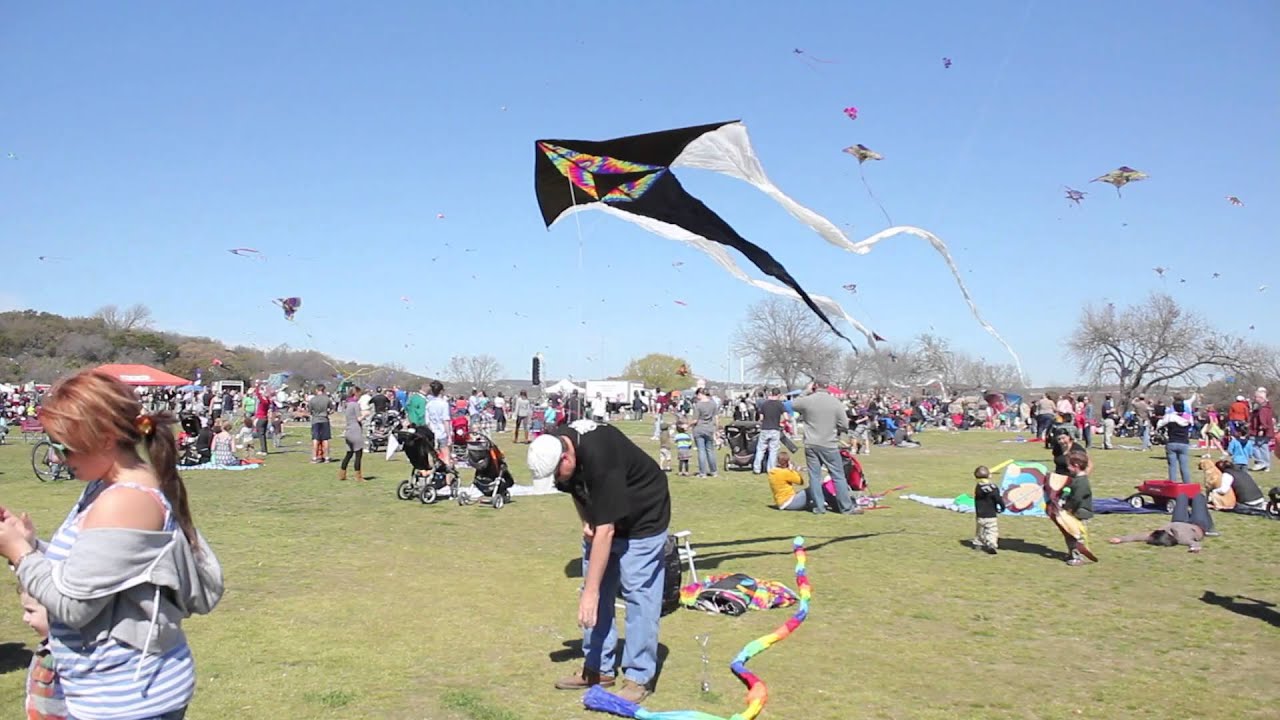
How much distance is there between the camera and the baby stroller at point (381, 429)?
842 inches

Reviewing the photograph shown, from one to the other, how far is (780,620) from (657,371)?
9805 centimetres

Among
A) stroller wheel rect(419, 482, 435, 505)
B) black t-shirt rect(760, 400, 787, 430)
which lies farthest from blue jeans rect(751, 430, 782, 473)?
stroller wheel rect(419, 482, 435, 505)

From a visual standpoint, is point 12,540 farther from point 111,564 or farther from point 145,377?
point 145,377

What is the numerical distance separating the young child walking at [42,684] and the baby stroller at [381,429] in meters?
18.7

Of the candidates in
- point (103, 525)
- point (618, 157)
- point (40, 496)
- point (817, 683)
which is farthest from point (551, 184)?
point (40, 496)

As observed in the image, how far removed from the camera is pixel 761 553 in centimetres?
910

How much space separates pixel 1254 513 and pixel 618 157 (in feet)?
33.3

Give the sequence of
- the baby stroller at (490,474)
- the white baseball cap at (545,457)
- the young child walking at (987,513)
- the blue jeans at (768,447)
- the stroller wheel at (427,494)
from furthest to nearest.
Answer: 1. the blue jeans at (768,447)
2. the stroller wheel at (427,494)
3. the baby stroller at (490,474)
4. the young child walking at (987,513)
5. the white baseball cap at (545,457)

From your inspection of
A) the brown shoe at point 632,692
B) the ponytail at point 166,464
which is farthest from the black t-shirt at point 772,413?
the ponytail at point 166,464

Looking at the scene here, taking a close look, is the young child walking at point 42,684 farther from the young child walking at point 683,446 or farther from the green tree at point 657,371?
the green tree at point 657,371

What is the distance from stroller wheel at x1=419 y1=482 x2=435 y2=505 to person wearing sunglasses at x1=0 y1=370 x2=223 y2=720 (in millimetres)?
10711

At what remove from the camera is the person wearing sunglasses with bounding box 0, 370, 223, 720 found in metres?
2.25

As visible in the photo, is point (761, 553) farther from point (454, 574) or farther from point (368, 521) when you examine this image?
point (368, 521)

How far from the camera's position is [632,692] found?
4750 millimetres
